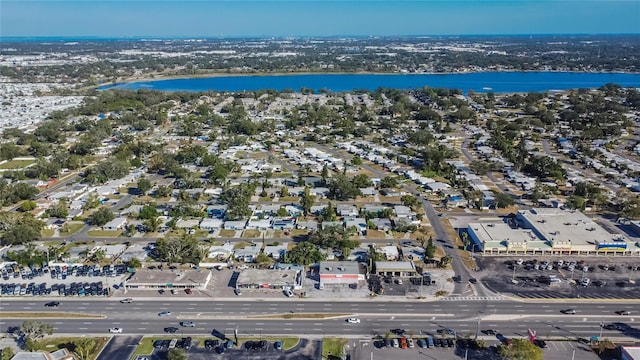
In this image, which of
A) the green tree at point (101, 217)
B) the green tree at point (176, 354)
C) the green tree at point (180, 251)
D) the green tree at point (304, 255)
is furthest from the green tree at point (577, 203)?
the green tree at point (101, 217)

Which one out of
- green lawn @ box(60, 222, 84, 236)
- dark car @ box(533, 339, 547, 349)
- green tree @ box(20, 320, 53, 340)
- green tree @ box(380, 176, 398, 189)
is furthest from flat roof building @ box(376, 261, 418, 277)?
green lawn @ box(60, 222, 84, 236)

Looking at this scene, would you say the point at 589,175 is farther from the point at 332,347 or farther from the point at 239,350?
the point at 239,350

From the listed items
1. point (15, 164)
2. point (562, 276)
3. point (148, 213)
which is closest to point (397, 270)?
point (562, 276)

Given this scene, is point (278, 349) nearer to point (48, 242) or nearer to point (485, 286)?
point (485, 286)

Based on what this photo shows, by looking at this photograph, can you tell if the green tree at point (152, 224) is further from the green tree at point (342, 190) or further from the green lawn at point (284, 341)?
the green lawn at point (284, 341)

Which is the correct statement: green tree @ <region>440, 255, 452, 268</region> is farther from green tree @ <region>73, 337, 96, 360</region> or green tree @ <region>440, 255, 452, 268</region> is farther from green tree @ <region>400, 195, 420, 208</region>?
green tree @ <region>73, 337, 96, 360</region>
